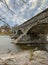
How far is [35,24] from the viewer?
28578 mm

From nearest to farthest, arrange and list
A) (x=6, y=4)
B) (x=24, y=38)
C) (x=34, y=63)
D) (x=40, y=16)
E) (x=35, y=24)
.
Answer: (x=6, y=4), (x=34, y=63), (x=40, y=16), (x=35, y=24), (x=24, y=38)

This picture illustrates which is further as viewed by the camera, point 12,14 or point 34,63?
point 34,63

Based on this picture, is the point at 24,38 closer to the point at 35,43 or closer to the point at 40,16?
the point at 35,43

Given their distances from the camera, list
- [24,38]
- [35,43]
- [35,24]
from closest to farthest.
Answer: [35,24], [35,43], [24,38]

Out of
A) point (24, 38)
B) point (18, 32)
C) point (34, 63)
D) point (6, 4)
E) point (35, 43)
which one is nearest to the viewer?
point (6, 4)

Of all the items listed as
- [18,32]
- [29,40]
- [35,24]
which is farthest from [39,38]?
[18,32]

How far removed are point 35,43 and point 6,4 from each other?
99.0 feet

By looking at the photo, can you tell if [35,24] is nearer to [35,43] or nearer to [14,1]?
[35,43]

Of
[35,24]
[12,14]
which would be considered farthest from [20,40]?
[12,14]

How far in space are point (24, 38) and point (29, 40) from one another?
38.9 inches

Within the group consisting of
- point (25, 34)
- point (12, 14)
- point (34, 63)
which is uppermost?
point (25, 34)

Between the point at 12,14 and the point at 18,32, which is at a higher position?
the point at 18,32

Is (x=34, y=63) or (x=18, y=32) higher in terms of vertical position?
(x=18, y=32)

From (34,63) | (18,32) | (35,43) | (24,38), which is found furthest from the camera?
(18,32)
